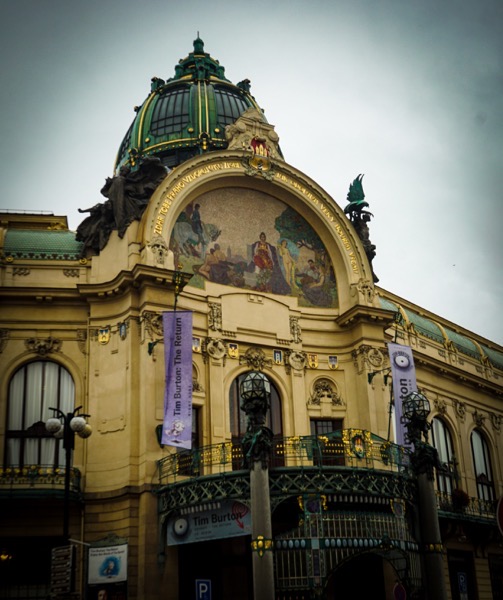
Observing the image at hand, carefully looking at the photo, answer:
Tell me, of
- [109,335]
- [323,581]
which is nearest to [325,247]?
[109,335]

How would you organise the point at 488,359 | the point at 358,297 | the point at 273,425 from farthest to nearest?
the point at 488,359
the point at 358,297
the point at 273,425

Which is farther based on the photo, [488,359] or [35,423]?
[488,359]

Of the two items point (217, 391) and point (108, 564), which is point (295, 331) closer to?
point (217, 391)

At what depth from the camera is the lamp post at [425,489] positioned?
83.1 ft

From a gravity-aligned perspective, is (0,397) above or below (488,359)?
below

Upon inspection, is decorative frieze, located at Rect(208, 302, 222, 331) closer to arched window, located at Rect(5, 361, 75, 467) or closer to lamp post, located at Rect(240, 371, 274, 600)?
arched window, located at Rect(5, 361, 75, 467)

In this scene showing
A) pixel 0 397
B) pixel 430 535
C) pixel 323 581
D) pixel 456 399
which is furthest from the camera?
pixel 456 399

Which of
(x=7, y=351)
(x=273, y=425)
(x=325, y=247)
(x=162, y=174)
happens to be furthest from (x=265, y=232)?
(x=7, y=351)

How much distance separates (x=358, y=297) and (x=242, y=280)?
4.60 m

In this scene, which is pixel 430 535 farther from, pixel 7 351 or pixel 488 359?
pixel 488 359

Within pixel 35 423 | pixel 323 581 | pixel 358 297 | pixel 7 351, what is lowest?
pixel 323 581

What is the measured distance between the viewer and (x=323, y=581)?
23.7 meters

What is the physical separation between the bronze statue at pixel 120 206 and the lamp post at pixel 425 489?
11985 mm

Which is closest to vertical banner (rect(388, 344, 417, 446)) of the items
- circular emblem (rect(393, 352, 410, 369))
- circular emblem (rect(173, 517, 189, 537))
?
circular emblem (rect(393, 352, 410, 369))
